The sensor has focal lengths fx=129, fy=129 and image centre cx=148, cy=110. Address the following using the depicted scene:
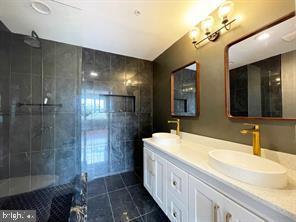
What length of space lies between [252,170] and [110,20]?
73.7 inches

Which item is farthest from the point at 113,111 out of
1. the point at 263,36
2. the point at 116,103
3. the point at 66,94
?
the point at 263,36

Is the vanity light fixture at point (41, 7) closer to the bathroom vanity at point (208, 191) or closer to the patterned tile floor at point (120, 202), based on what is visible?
the bathroom vanity at point (208, 191)

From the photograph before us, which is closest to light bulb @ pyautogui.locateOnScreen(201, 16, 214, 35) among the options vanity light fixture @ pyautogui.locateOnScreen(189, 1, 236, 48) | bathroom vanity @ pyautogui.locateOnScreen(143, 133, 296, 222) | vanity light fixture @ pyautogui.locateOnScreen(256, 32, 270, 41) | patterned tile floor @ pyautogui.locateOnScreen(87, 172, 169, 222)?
vanity light fixture @ pyautogui.locateOnScreen(189, 1, 236, 48)

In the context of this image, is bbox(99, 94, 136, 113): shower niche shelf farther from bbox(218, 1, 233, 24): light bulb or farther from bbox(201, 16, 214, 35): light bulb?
bbox(218, 1, 233, 24): light bulb

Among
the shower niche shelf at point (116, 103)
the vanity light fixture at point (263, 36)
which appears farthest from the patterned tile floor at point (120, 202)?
the vanity light fixture at point (263, 36)

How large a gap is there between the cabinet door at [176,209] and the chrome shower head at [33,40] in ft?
8.18

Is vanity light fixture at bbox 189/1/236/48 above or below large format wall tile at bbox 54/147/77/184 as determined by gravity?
above

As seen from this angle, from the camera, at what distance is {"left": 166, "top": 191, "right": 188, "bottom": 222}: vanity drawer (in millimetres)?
1055

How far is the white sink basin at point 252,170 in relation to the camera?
2.06 ft

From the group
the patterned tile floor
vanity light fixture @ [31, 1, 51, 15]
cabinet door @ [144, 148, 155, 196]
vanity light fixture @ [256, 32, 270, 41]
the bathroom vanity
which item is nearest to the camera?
the bathroom vanity

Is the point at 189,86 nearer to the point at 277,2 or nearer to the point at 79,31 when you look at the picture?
the point at 277,2

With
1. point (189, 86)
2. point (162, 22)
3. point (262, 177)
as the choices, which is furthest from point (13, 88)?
point (262, 177)

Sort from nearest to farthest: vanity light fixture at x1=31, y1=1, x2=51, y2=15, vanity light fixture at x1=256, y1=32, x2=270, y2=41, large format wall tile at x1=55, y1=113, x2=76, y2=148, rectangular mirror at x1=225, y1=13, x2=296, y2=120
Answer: rectangular mirror at x1=225, y1=13, x2=296, y2=120
vanity light fixture at x1=256, y1=32, x2=270, y2=41
vanity light fixture at x1=31, y1=1, x2=51, y2=15
large format wall tile at x1=55, y1=113, x2=76, y2=148

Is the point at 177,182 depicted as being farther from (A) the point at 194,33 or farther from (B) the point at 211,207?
(A) the point at 194,33
